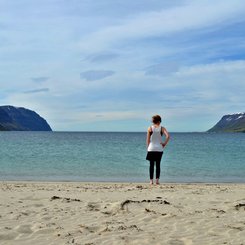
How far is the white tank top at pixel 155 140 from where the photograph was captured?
13.7 m

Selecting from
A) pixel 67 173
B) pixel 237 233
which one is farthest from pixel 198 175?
pixel 237 233

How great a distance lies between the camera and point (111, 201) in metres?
9.89

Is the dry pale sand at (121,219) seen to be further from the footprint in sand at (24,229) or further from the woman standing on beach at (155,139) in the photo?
the woman standing on beach at (155,139)

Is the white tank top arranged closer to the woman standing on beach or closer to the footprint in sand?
the woman standing on beach

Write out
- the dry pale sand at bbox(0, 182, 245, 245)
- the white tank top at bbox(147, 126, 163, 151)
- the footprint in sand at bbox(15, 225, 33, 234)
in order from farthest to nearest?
the white tank top at bbox(147, 126, 163, 151) → the footprint in sand at bbox(15, 225, 33, 234) → the dry pale sand at bbox(0, 182, 245, 245)

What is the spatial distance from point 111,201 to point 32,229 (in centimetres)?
303

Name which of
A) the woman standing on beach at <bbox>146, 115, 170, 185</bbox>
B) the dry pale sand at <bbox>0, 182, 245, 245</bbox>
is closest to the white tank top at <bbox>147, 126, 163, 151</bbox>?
the woman standing on beach at <bbox>146, 115, 170, 185</bbox>

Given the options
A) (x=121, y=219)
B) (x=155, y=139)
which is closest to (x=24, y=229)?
(x=121, y=219)

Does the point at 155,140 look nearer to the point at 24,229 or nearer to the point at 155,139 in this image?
the point at 155,139

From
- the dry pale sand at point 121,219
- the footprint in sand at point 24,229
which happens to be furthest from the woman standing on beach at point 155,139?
the footprint in sand at point 24,229

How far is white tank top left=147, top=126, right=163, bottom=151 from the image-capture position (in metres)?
13.7

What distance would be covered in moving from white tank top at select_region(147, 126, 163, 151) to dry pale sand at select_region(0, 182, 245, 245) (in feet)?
9.25

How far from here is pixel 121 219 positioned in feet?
26.2

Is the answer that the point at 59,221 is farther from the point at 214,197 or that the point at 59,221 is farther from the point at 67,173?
the point at 67,173
